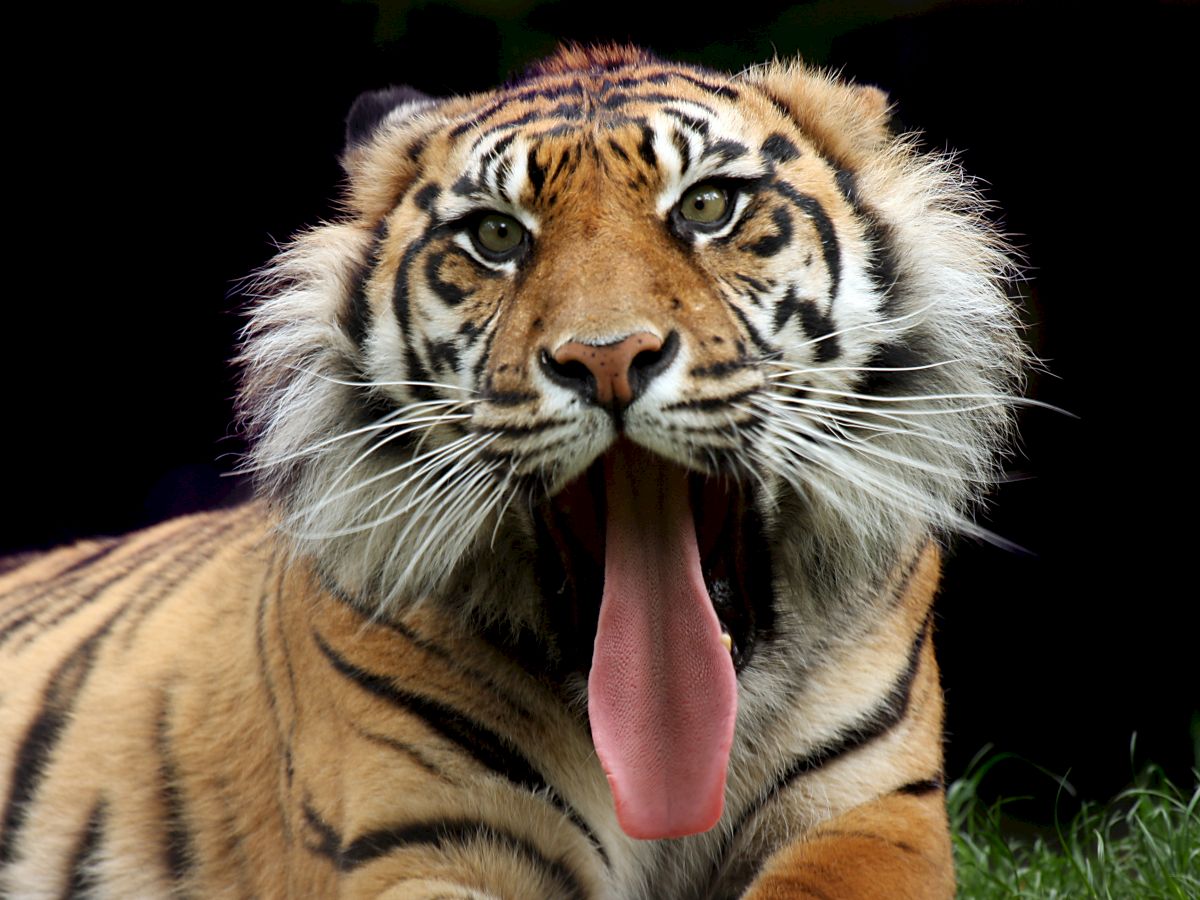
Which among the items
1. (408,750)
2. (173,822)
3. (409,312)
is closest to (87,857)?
(173,822)

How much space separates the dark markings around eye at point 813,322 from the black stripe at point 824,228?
0.04m

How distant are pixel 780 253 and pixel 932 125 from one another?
71.8 inches

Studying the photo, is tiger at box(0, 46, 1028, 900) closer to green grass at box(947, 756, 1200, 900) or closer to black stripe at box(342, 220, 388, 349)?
black stripe at box(342, 220, 388, 349)

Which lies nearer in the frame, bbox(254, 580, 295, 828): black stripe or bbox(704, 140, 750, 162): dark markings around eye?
bbox(704, 140, 750, 162): dark markings around eye

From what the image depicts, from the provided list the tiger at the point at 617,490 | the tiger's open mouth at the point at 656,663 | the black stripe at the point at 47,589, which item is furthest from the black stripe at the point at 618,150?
the black stripe at the point at 47,589

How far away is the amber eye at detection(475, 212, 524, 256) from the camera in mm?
1874

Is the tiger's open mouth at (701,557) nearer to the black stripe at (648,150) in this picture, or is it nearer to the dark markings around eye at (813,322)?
the dark markings around eye at (813,322)

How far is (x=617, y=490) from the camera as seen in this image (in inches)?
69.9

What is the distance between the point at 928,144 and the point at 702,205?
1.83 meters

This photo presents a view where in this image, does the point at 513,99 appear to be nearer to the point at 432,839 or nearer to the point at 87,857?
the point at 432,839

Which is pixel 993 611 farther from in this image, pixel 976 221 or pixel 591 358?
pixel 591 358

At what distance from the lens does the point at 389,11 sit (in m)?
3.55

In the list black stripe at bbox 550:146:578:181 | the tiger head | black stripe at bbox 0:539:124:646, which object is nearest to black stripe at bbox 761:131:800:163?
the tiger head

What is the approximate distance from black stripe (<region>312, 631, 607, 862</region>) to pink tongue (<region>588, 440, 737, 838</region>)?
0.22 meters
